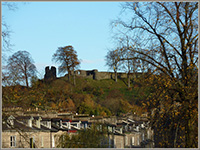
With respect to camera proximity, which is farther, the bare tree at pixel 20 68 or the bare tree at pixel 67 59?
the bare tree at pixel 67 59

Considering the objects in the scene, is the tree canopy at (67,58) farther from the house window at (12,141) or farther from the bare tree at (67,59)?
the house window at (12,141)

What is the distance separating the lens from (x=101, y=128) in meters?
8.87

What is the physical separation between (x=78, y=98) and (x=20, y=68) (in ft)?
11.2

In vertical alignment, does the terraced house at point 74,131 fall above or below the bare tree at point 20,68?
below

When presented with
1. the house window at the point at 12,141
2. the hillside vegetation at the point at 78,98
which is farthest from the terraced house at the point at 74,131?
the hillside vegetation at the point at 78,98

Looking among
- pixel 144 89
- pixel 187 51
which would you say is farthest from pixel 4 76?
pixel 187 51

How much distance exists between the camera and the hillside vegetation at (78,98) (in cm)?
470

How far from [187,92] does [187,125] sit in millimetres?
671

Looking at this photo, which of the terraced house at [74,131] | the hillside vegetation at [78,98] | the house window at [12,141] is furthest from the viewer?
Answer: the terraced house at [74,131]

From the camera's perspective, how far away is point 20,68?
19.4 feet

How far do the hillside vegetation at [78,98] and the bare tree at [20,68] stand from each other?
8.6 inches

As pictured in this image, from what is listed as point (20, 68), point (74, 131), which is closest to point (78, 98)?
point (74, 131)

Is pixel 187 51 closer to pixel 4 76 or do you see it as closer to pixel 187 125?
pixel 187 125

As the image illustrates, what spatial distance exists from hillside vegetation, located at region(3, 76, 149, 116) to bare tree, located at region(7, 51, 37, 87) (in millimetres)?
219
